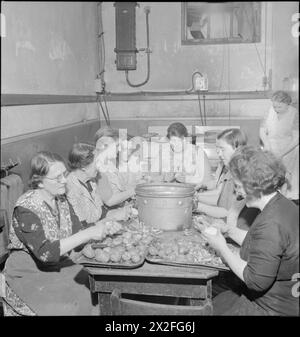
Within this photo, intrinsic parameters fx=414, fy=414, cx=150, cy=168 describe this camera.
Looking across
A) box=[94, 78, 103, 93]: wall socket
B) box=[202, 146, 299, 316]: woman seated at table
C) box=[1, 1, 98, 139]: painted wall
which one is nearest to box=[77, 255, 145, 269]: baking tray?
box=[202, 146, 299, 316]: woman seated at table

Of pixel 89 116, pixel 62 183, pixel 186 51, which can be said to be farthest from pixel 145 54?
pixel 62 183

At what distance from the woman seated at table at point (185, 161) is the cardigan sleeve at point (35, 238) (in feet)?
6.60

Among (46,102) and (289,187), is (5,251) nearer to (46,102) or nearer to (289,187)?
(46,102)

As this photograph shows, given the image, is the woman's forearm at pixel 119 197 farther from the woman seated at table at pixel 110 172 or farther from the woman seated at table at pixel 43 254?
the woman seated at table at pixel 43 254

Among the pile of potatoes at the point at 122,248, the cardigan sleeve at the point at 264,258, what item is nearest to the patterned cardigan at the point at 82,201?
the pile of potatoes at the point at 122,248

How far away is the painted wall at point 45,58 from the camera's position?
3.36m

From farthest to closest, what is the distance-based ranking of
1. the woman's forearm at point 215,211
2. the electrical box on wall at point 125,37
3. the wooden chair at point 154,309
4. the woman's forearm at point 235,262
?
the electrical box on wall at point 125,37, the woman's forearm at point 215,211, the woman's forearm at point 235,262, the wooden chair at point 154,309

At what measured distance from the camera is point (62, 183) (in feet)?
8.32

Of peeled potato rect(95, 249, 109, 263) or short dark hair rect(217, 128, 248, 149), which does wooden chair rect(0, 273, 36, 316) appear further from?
short dark hair rect(217, 128, 248, 149)

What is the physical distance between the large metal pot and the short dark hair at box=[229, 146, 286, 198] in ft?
1.63

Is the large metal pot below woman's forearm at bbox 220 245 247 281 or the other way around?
the other way around

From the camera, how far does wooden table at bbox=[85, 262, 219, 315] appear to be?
2.01 metres

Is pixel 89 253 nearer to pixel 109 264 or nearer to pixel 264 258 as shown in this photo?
pixel 109 264

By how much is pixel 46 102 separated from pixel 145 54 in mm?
2568
